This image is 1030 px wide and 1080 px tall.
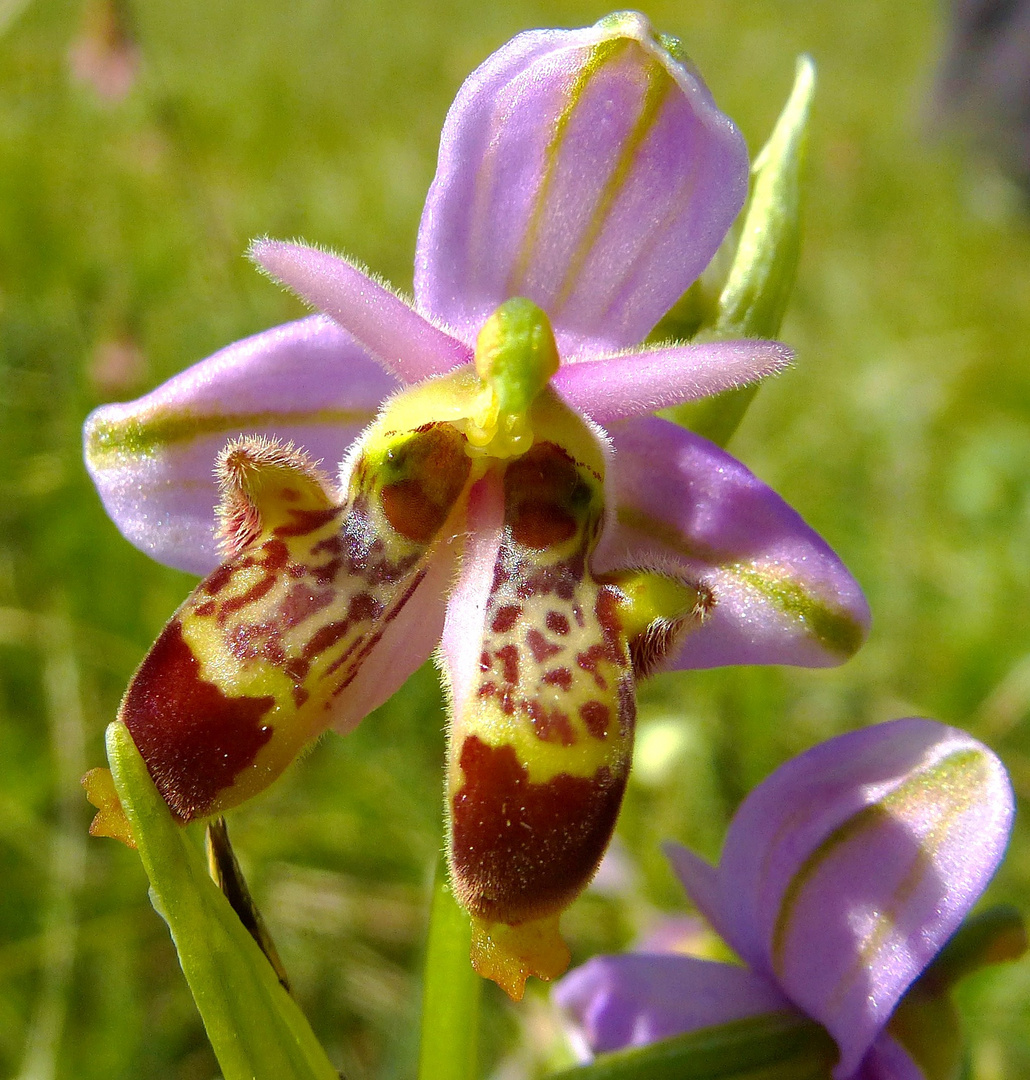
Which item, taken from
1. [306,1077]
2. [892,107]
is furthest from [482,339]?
[892,107]

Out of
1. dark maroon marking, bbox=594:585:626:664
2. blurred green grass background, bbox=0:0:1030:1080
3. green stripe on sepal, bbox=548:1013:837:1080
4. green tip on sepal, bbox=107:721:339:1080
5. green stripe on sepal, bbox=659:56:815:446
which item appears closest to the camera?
green tip on sepal, bbox=107:721:339:1080

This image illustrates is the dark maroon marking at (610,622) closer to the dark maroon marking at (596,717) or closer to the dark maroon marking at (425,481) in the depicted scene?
the dark maroon marking at (596,717)

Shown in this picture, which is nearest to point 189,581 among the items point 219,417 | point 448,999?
point 219,417

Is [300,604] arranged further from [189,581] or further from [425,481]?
[189,581]

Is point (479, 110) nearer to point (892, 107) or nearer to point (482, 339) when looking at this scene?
point (482, 339)

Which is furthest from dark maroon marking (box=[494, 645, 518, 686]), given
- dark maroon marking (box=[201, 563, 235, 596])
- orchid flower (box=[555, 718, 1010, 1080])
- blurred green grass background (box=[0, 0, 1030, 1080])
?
blurred green grass background (box=[0, 0, 1030, 1080])

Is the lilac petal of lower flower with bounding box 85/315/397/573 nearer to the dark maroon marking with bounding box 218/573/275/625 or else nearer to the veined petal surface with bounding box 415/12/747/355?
the veined petal surface with bounding box 415/12/747/355
